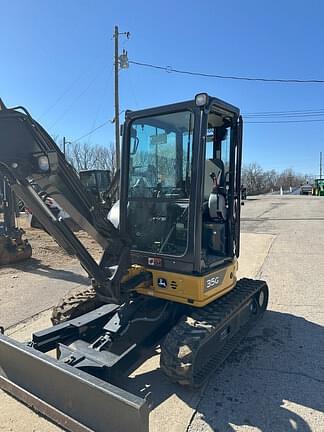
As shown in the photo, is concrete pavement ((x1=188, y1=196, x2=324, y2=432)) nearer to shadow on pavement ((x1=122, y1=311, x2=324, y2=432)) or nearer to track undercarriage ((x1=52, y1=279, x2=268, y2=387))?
shadow on pavement ((x1=122, y1=311, x2=324, y2=432))

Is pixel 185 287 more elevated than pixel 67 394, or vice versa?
pixel 185 287

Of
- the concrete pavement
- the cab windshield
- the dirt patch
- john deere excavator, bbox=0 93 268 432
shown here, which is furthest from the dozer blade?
the dirt patch

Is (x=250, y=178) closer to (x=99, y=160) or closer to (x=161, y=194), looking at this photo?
(x=99, y=160)

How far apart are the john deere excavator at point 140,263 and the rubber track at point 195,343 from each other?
0.01 metres

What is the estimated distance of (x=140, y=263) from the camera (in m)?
3.58

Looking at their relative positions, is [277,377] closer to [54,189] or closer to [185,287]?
[185,287]

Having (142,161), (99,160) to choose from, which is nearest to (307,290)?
(142,161)

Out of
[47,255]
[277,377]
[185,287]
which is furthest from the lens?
[47,255]

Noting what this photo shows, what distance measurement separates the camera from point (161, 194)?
3625mm

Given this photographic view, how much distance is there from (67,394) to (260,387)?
181cm

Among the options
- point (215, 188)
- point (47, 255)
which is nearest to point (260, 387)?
point (215, 188)

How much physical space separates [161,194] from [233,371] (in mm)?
1989

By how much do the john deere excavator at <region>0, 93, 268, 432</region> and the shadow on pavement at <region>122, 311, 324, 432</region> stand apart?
181 millimetres

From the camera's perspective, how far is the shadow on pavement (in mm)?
2799
